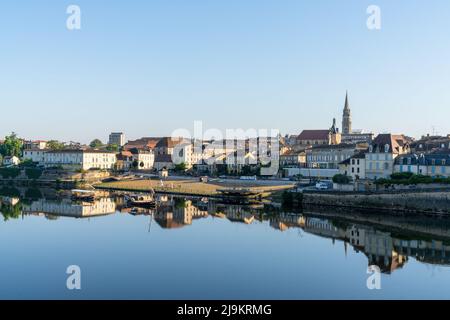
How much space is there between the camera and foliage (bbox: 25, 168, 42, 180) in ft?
273

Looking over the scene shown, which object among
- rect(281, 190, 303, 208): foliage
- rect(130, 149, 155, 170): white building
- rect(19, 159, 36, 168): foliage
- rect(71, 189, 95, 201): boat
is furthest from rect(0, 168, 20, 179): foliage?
rect(281, 190, 303, 208): foliage

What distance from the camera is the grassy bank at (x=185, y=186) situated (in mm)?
59500

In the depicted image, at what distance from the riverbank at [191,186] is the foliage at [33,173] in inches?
636

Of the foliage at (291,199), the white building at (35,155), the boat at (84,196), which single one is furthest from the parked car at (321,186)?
the white building at (35,155)

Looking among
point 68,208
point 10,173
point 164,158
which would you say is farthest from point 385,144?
point 10,173

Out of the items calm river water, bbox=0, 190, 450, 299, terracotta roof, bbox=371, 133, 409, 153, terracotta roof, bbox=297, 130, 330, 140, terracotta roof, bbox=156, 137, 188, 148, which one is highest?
terracotta roof, bbox=297, 130, 330, 140

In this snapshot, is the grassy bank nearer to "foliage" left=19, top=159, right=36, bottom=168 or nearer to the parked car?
the parked car

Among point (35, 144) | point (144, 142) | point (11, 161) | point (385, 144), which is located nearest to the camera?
point (385, 144)

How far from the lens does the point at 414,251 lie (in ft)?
94.1

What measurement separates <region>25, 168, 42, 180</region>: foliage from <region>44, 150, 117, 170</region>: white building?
4.81 m

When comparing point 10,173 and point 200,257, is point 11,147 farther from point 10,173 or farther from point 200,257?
point 200,257

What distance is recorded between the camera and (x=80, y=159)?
8725 cm

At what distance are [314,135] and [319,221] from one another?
206ft
